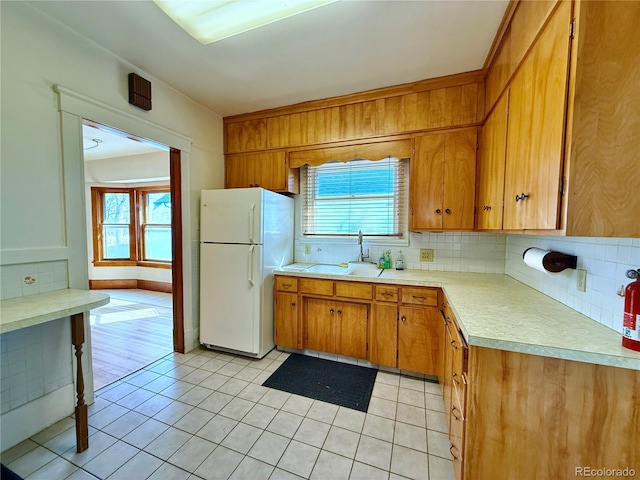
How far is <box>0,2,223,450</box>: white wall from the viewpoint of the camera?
1.49 m

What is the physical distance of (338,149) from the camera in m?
2.63

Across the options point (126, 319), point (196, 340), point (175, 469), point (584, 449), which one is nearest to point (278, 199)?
point (196, 340)

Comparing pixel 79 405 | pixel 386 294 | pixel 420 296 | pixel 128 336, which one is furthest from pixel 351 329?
pixel 128 336

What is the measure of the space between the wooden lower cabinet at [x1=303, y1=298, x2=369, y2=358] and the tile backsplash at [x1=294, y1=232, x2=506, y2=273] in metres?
0.66

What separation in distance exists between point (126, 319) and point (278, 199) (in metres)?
2.91

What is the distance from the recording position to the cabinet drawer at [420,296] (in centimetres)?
209

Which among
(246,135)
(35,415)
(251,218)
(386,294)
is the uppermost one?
(246,135)

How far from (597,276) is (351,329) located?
1.70m

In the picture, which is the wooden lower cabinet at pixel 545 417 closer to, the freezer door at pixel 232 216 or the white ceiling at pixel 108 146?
the freezer door at pixel 232 216

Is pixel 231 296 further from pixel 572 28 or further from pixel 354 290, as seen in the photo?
pixel 572 28

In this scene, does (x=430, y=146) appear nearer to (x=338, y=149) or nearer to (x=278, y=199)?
(x=338, y=149)

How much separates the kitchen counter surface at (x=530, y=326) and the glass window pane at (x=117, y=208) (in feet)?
20.1

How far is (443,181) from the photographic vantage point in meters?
2.28

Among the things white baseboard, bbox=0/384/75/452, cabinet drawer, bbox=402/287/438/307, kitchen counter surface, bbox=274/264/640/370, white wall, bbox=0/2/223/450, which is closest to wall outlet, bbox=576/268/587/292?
kitchen counter surface, bbox=274/264/640/370
